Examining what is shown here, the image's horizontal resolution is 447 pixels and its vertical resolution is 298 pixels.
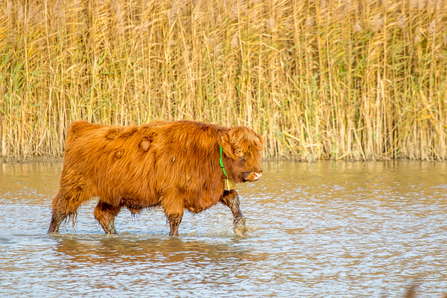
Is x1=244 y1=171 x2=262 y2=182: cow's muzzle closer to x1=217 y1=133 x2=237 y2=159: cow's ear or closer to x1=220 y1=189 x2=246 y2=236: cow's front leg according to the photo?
x1=217 y1=133 x2=237 y2=159: cow's ear

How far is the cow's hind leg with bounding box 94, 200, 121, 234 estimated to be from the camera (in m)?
5.81

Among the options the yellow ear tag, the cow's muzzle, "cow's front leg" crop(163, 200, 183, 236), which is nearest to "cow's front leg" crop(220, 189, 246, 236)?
the yellow ear tag

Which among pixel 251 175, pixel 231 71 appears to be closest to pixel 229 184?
pixel 251 175

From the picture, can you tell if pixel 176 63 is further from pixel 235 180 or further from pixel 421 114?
pixel 235 180

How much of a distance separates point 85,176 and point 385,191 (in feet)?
12.4

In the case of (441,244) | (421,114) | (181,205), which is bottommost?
(441,244)

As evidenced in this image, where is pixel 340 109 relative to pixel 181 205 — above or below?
above

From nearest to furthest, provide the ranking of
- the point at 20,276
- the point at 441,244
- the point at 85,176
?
the point at 20,276
the point at 441,244
the point at 85,176

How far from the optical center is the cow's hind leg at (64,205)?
5699 millimetres

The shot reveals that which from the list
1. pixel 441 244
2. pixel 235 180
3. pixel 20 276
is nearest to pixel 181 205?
pixel 235 180

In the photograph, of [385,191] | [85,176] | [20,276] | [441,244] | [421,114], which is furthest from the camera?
[421,114]

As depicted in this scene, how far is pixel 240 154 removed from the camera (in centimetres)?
541

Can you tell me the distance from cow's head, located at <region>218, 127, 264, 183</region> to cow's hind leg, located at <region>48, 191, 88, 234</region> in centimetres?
132

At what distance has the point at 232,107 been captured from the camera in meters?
10.5
